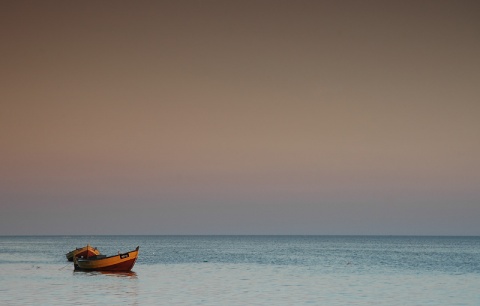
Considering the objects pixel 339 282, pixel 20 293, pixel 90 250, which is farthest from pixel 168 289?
pixel 90 250

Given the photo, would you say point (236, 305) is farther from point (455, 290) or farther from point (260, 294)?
point (455, 290)

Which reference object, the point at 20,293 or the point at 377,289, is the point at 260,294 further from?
the point at 20,293

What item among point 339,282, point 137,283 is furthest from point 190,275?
point 339,282

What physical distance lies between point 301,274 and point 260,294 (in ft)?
54.3

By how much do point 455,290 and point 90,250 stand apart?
39532mm

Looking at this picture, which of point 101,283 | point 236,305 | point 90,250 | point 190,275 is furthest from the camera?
point 90,250

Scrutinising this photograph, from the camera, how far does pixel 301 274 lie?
55094 millimetres

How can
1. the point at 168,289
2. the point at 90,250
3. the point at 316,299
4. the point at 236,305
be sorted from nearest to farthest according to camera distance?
the point at 236,305 → the point at 316,299 → the point at 168,289 → the point at 90,250

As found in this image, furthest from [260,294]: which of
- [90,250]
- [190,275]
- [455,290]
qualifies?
[90,250]

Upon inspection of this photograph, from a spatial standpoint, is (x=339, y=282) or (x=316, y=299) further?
(x=339, y=282)

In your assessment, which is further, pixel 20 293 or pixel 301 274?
pixel 301 274

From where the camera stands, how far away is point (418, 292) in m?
41.5

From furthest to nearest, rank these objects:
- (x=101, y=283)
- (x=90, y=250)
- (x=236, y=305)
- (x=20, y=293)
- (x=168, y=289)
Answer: (x=90, y=250) → (x=101, y=283) → (x=168, y=289) → (x=20, y=293) → (x=236, y=305)

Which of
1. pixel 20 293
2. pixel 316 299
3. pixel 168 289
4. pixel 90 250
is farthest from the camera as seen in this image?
pixel 90 250
